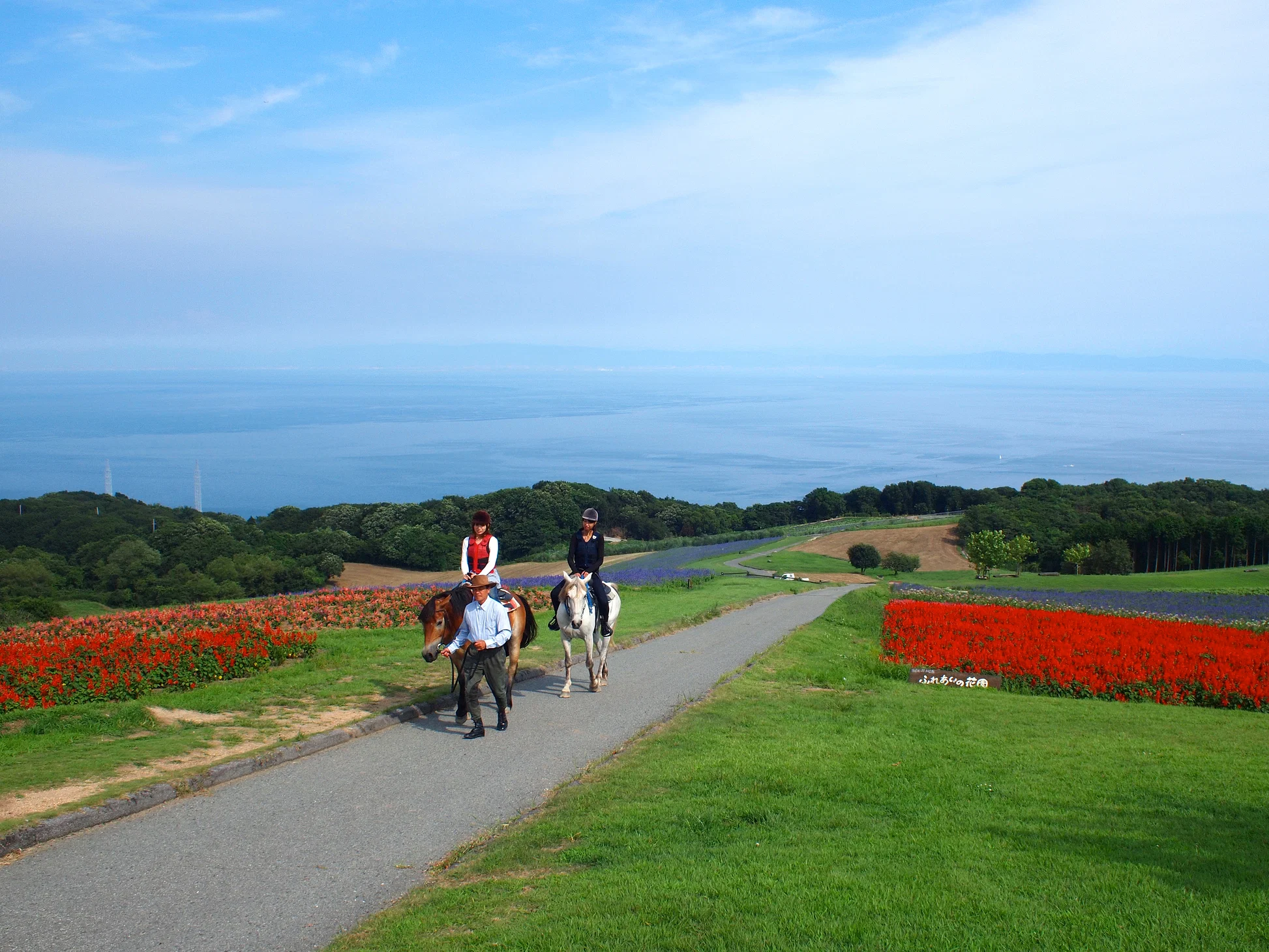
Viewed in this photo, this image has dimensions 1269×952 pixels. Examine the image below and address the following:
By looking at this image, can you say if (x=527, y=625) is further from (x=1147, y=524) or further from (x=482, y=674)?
(x=1147, y=524)

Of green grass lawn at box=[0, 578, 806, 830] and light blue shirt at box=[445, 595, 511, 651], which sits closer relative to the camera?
green grass lawn at box=[0, 578, 806, 830]

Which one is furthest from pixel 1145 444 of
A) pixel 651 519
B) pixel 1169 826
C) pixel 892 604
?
pixel 1169 826

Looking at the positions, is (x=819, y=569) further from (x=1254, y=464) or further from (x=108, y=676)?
(x=1254, y=464)

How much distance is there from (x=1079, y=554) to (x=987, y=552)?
11.3 m

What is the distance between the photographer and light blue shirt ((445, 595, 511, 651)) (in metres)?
10.2

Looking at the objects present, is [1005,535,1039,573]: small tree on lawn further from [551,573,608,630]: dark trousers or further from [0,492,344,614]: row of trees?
[551,573,608,630]: dark trousers

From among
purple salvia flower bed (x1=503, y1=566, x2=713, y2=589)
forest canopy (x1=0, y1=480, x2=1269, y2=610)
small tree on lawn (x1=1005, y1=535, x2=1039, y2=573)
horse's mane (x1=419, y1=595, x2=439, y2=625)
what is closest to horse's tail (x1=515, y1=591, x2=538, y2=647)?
horse's mane (x1=419, y1=595, x2=439, y2=625)

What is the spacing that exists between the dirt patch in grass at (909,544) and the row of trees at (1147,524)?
174 cm

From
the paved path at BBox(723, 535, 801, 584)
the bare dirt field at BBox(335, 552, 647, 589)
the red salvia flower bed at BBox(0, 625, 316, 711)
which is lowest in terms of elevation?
the bare dirt field at BBox(335, 552, 647, 589)

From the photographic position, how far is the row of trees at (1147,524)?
5744 centimetres

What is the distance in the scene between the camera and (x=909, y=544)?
2356 inches

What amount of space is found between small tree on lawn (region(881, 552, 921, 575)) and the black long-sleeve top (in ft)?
132

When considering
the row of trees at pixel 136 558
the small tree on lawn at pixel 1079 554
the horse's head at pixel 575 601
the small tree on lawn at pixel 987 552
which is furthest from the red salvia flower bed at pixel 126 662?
the small tree on lawn at pixel 1079 554

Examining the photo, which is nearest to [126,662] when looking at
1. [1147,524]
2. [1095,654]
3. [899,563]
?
[1095,654]
